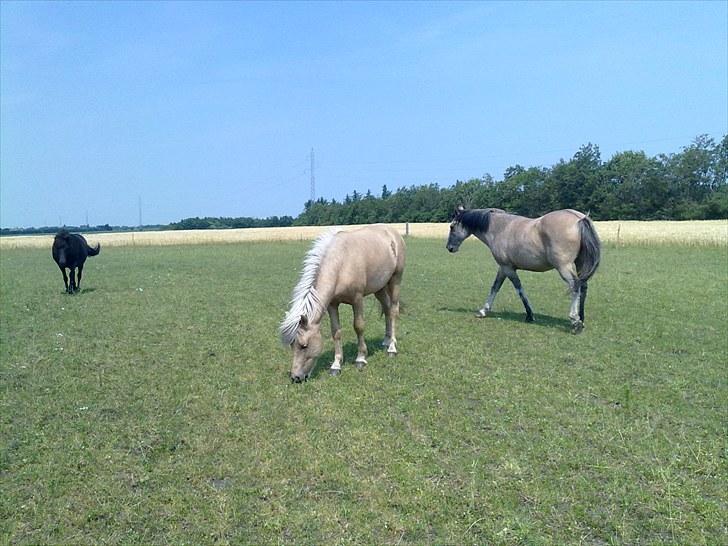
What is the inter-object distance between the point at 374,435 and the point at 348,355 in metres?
2.78

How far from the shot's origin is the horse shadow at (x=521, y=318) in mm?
9062

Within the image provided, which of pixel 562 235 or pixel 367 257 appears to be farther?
pixel 562 235

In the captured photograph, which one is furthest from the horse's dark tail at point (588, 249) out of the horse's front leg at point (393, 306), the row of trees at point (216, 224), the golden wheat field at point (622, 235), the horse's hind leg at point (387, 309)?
the row of trees at point (216, 224)

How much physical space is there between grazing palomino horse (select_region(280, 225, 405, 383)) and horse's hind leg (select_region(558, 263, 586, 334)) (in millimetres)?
3057

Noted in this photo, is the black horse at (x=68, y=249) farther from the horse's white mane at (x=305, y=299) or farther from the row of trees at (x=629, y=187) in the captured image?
the row of trees at (x=629, y=187)

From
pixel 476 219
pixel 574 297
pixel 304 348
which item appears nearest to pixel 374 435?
pixel 304 348

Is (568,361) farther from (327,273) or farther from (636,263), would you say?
(636,263)

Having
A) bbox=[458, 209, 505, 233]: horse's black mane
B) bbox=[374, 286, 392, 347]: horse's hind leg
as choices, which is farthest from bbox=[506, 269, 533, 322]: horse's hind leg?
bbox=[374, 286, 392, 347]: horse's hind leg

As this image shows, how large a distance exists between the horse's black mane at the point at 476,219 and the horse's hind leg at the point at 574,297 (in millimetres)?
2068

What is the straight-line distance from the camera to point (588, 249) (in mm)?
8289

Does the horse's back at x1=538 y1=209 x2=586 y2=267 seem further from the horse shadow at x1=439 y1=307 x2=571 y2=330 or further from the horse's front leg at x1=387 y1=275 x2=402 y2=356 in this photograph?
the horse's front leg at x1=387 y1=275 x2=402 y2=356

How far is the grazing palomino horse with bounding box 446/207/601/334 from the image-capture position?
832cm

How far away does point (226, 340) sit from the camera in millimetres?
8133

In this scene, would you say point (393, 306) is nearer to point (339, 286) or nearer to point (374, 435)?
point (339, 286)
